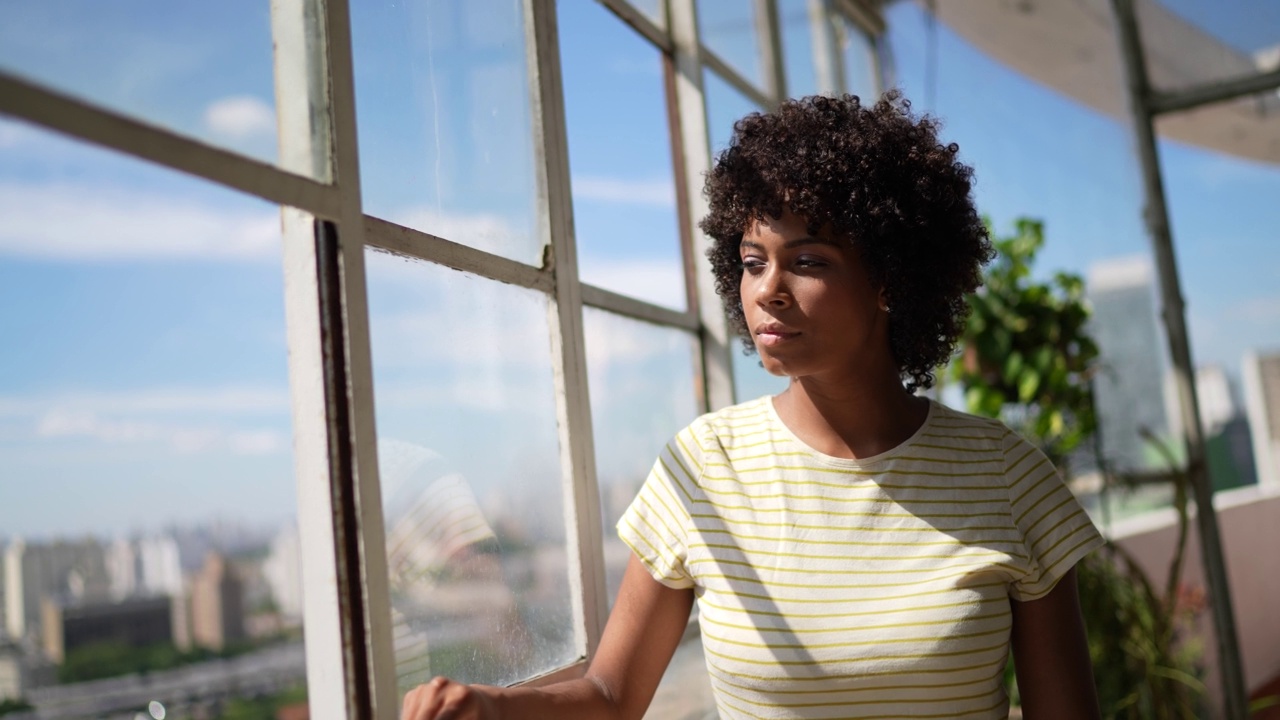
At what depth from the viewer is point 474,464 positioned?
1.33 metres

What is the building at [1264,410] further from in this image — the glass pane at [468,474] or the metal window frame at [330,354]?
the metal window frame at [330,354]

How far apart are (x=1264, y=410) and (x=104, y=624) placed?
254 inches

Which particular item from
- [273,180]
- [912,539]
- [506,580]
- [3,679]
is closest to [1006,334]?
[912,539]

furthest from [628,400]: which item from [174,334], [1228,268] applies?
[1228,268]

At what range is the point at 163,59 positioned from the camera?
0.89 metres

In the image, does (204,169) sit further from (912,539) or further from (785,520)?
(912,539)

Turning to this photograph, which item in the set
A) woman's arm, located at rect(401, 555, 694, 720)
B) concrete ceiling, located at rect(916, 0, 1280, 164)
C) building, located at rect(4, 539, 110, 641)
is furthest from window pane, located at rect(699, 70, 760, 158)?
concrete ceiling, located at rect(916, 0, 1280, 164)

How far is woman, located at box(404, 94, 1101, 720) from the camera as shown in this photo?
126 cm

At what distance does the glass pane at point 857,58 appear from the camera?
3.24m

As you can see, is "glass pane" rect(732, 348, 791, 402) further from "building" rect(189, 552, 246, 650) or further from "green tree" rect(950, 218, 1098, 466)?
"building" rect(189, 552, 246, 650)

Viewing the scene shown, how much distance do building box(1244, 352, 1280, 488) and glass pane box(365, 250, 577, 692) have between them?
193 inches

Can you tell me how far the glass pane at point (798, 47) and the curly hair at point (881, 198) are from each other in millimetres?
1319

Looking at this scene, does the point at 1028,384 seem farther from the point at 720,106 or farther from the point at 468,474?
the point at 468,474

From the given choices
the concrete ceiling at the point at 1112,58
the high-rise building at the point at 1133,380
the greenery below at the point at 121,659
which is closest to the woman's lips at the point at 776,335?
the greenery below at the point at 121,659
